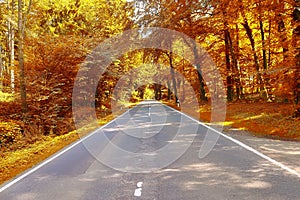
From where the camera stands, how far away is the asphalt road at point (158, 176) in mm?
5066

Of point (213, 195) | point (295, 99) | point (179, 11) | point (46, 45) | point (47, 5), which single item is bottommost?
point (213, 195)

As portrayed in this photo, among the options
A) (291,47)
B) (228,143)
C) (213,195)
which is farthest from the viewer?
(291,47)

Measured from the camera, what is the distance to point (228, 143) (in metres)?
9.72

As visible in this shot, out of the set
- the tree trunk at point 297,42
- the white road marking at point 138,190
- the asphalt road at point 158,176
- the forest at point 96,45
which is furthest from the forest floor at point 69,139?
the white road marking at point 138,190

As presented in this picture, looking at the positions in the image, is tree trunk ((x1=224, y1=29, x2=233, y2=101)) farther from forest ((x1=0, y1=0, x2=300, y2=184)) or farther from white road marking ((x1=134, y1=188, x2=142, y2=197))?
white road marking ((x1=134, y1=188, x2=142, y2=197))

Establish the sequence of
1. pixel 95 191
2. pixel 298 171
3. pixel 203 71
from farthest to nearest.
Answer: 1. pixel 203 71
2. pixel 298 171
3. pixel 95 191

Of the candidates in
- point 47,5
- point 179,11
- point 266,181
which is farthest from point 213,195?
point 47,5

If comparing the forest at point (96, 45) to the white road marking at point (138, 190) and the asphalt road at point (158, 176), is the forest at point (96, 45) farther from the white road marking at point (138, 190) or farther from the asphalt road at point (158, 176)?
the white road marking at point (138, 190)

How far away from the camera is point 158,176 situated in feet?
20.3

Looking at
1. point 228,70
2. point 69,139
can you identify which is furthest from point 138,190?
point 228,70

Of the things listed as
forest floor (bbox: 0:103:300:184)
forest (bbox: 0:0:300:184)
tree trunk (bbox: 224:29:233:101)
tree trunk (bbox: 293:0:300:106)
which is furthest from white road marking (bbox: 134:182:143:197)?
tree trunk (bbox: 224:29:233:101)

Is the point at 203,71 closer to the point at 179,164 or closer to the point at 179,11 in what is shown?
the point at 179,11

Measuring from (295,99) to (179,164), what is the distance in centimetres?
961

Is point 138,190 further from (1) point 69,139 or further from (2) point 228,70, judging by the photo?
(2) point 228,70
